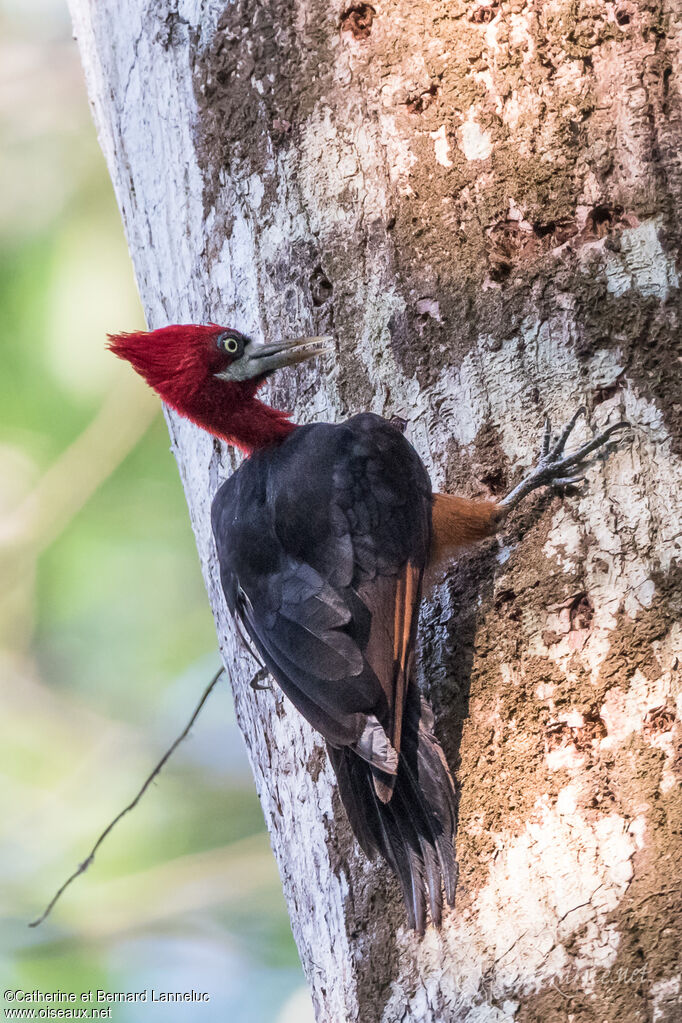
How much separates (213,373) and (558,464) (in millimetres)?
657

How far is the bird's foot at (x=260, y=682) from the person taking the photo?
1719 millimetres

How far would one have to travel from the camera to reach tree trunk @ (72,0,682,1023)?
1344 mm

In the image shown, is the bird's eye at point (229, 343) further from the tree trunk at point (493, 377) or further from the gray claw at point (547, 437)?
the gray claw at point (547, 437)

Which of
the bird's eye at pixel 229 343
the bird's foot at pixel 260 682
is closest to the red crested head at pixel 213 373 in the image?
the bird's eye at pixel 229 343

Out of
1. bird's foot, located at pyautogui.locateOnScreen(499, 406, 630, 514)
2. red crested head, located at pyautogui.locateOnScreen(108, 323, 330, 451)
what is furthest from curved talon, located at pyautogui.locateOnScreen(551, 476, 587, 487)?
red crested head, located at pyautogui.locateOnScreen(108, 323, 330, 451)

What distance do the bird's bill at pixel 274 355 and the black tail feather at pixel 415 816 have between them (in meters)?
0.60

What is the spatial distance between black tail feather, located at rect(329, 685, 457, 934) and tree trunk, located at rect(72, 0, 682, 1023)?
26 millimetres

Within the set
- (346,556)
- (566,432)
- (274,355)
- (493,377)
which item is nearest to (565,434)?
(566,432)

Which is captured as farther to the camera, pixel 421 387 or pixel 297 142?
pixel 297 142

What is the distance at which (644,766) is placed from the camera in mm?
1348

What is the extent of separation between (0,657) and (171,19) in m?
3.52

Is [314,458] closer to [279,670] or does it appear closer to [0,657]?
[279,670]

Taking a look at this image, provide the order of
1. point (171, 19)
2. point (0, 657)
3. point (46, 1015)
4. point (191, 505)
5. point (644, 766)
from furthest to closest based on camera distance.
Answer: point (0, 657), point (46, 1015), point (191, 505), point (171, 19), point (644, 766)

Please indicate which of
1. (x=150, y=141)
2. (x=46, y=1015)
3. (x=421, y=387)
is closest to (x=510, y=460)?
(x=421, y=387)
